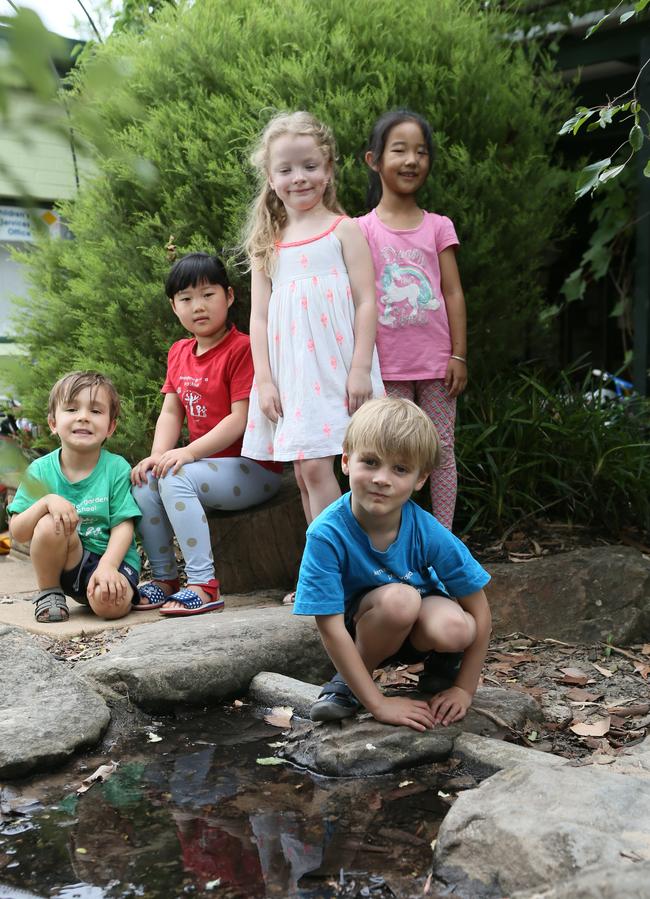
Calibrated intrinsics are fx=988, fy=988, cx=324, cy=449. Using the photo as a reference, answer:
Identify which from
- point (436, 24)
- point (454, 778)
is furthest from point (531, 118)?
point (454, 778)

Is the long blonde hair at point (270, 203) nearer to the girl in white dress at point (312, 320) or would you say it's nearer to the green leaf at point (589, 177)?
the girl in white dress at point (312, 320)

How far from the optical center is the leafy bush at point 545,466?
4.32 metres

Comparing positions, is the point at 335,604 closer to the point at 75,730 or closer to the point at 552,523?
the point at 75,730

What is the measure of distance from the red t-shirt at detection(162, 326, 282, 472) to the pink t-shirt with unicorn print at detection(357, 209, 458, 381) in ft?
1.90

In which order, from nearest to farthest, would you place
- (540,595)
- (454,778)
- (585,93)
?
(454,778) → (540,595) → (585,93)

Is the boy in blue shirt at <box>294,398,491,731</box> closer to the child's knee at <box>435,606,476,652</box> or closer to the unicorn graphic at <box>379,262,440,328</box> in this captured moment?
the child's knee at <box>435,606,476,652</box>

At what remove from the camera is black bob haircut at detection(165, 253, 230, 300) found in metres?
3.93

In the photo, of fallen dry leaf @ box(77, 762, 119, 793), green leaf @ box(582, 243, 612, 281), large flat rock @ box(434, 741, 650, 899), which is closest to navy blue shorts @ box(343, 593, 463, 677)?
large flat rock @ box(434, 741, 650, 899)

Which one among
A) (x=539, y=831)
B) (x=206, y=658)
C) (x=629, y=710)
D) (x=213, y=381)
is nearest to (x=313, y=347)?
(x=213, y=381)

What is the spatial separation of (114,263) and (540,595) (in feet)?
7.92

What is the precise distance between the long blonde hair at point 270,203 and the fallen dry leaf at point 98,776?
1.94m

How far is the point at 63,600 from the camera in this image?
3.76 metres

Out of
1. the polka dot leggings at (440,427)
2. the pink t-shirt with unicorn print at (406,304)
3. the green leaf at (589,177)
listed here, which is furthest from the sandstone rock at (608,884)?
the pink t-shirt with unicorn print at (406,304)

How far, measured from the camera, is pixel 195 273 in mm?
3930
